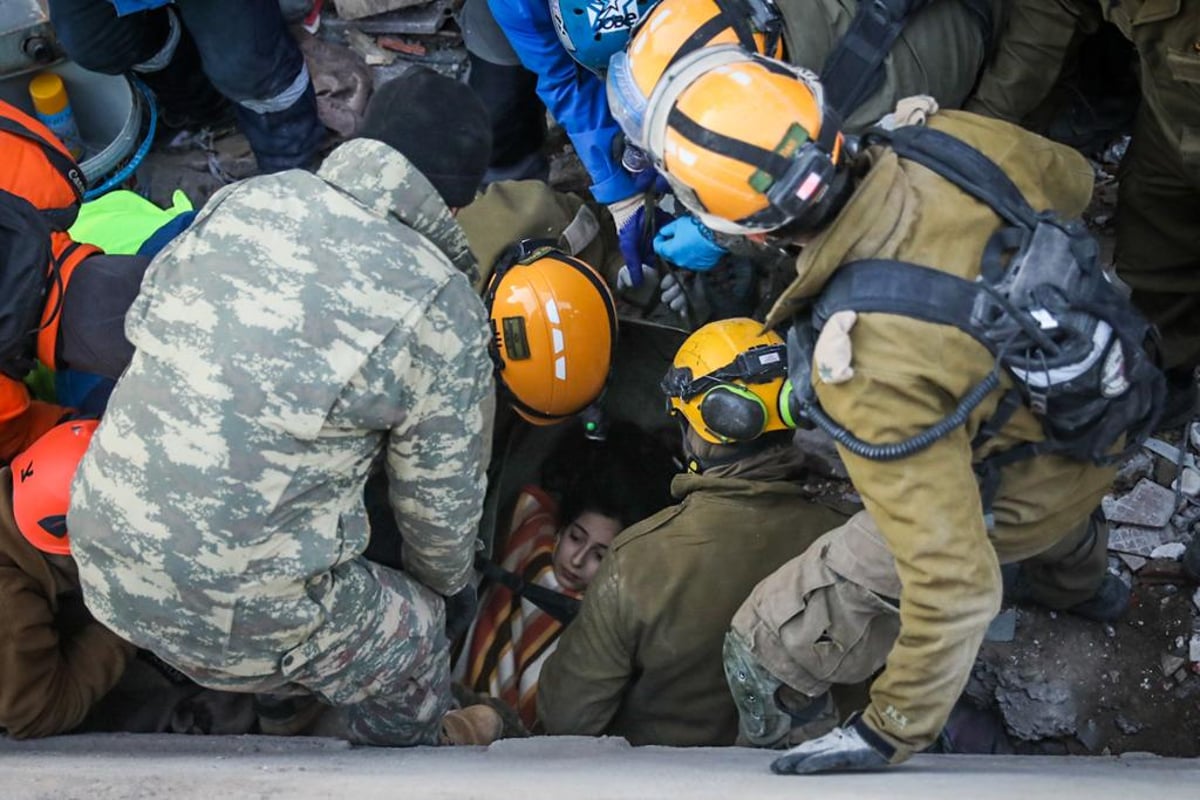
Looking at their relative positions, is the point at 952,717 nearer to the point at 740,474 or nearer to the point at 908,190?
the point at 740,474

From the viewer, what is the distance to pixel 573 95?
3955 millimetres

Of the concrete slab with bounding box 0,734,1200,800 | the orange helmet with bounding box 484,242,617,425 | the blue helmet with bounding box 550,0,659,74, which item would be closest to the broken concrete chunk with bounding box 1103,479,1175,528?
the concrete slab with bounding box 0,734,1200,800

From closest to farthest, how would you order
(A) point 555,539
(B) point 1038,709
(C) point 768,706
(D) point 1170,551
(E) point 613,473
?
(C) point 768,706, (B) point 1038,709, (D) point 1170,551, (A) point 555,539, (E) point 613,473

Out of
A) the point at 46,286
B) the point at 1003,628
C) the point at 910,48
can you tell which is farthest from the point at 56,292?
the point at 1003,628

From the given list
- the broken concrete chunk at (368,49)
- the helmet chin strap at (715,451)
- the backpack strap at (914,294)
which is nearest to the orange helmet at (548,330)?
the helmet chin strap at (715,451)

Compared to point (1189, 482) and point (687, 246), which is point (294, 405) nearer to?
point (687, 246)

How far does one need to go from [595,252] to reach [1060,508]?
82.7 inches

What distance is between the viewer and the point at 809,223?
243 centimetres

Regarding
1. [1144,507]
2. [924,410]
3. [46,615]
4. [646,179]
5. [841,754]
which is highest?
[924,410]

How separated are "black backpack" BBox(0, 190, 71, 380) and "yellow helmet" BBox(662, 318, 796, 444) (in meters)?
1.78

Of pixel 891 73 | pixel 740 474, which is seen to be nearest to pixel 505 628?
pixel 740 474

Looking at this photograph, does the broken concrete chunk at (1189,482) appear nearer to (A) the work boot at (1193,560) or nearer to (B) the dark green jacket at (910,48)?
(A) the work boot at (1193,560)

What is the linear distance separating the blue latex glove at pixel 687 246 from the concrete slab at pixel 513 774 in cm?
163

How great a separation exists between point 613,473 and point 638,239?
3.03 feet
